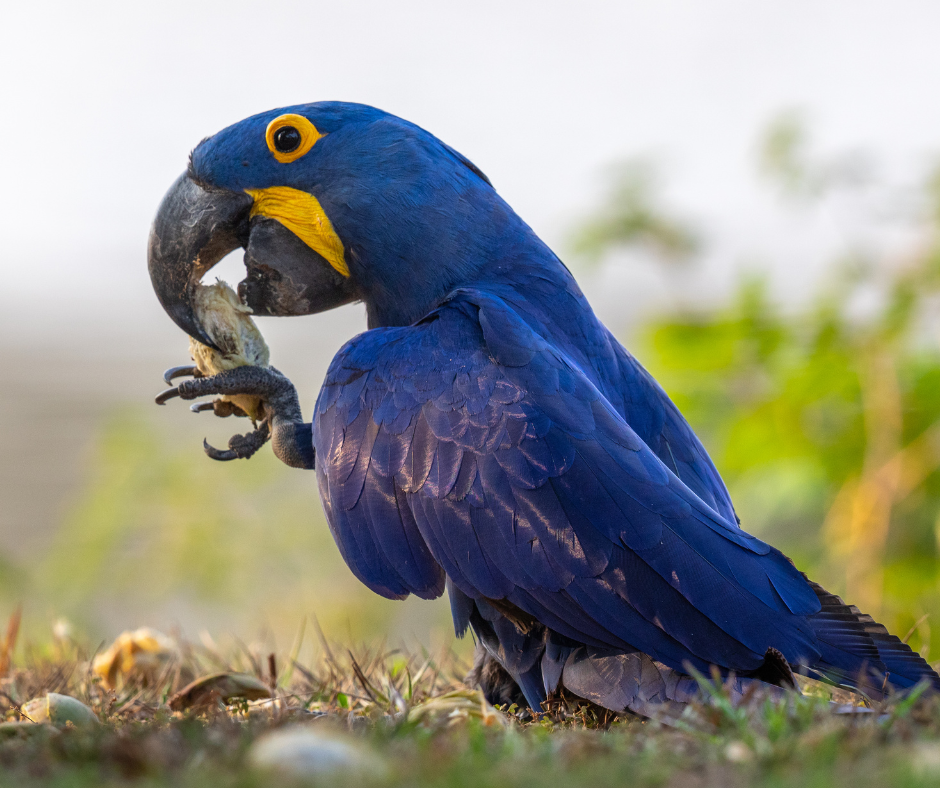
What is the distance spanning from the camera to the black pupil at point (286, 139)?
2535 mm

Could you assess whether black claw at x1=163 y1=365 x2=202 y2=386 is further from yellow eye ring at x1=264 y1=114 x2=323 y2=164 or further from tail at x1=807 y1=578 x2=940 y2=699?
tail at x1=807 y1=578 x2=940 y2=699

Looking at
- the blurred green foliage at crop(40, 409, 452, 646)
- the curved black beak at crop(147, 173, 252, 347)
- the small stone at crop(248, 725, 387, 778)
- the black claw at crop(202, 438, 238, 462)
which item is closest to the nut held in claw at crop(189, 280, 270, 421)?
the curved black beak at crop(147, 173, 252, 347)

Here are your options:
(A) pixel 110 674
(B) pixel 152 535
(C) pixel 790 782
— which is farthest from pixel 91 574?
(C) pixel 790 782

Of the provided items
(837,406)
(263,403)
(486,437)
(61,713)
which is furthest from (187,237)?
(837,406)

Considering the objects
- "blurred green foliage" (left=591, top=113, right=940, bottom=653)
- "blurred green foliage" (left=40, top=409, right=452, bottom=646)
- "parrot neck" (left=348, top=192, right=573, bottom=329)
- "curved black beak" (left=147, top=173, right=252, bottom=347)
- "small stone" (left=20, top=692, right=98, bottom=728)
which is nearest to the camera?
"small stone" (left=20, top=692, right=98, bottom=728)

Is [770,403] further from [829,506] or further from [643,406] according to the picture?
[643,406]

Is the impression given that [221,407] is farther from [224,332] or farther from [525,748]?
[525,748]

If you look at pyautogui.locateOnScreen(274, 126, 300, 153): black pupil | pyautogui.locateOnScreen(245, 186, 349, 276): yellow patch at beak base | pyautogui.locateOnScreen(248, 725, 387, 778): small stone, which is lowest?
pyautogui.locateOnScreen(248, 725, 387, 778): small stone

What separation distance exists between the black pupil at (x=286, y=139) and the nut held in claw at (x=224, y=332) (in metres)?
0.40

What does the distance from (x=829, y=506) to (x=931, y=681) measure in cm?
391

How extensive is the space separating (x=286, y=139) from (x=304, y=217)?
0.22 metres

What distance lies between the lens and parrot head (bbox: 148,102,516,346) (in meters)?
2.46

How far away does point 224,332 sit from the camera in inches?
100

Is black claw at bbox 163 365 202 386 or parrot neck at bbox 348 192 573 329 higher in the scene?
parrot neck at bbox 348 192 573 329
